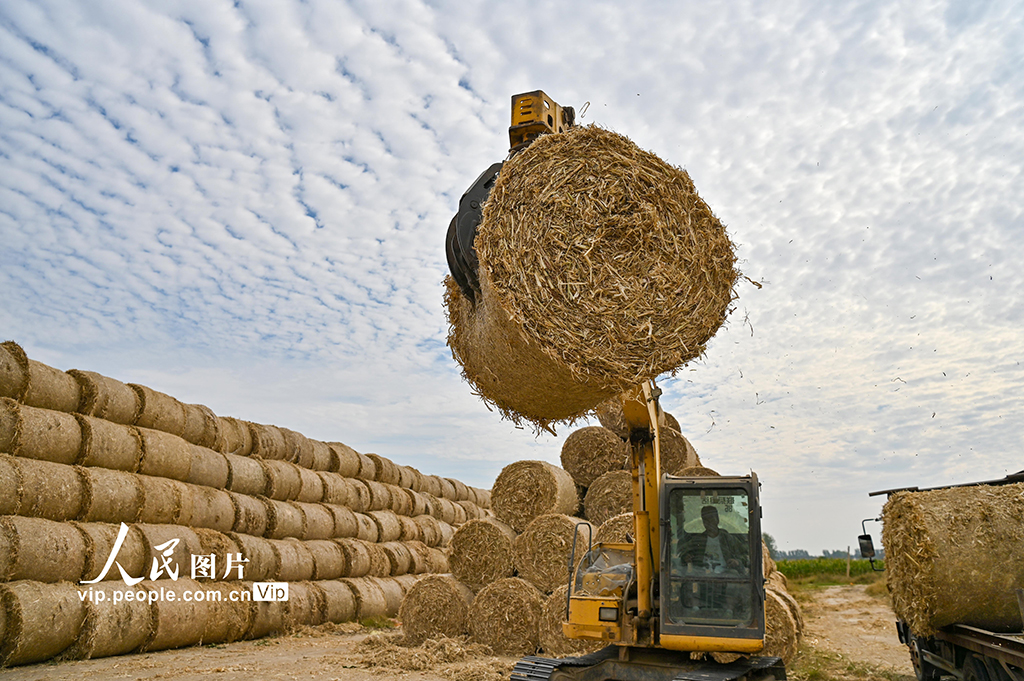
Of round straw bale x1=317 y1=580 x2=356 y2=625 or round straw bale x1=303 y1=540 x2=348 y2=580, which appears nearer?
round straw bale x1=317 y1=580 x2=356 y2=625

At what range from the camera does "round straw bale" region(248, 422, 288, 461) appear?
37.1 feet

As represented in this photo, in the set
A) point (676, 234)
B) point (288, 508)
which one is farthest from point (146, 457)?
point (676, 234)

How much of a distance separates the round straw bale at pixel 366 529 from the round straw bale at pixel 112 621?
16.0 ft

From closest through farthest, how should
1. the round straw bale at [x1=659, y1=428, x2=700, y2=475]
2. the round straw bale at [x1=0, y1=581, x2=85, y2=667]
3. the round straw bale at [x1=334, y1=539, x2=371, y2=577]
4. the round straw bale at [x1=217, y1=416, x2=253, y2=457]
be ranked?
1. the round straw bale at [x1=0, y1=581, x2=85, y2=667]
2. the round straw bale at [x1=659, y1=428, x2=700, y2=475]
3. the round straw bale at [x1=217, y1=416, x2=253, y2=457]
4. the round straw bale at [x1=334, y1=539, x2=371, y2=577]

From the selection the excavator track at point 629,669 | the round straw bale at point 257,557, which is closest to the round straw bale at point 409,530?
the round straw bale at point 257,557

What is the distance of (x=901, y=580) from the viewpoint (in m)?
6.35

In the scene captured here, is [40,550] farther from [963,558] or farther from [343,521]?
[963,558]

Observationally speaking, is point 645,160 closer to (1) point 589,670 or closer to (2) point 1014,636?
(1) point 589,670

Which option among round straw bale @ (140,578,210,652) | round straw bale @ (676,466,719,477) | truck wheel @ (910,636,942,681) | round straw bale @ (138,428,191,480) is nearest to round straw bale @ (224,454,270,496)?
round straw bale @ (138,428,191,480)

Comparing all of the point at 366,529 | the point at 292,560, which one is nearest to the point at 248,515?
the point at 292,560

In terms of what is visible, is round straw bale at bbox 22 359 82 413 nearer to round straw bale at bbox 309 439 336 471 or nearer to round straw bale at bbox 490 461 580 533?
round straw bale at bbox 309 439 336 471

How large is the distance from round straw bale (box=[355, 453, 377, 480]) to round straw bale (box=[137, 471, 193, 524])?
4.59 metres

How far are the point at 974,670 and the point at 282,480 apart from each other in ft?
29.9

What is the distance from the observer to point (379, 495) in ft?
45.4
